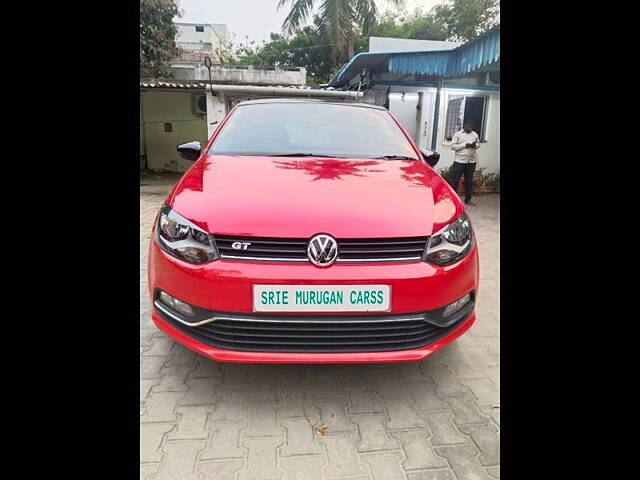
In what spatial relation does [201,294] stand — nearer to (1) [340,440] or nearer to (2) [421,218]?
(1) [340,440]

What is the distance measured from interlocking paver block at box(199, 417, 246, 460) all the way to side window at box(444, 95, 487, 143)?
8.39m

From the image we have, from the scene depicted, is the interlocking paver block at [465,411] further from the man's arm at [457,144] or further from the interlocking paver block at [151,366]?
the man's arm at [457,144]

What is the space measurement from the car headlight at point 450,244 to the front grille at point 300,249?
9 cm

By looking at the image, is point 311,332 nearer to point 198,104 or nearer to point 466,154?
point 466,154

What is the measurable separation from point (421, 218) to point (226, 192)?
0.92 metres

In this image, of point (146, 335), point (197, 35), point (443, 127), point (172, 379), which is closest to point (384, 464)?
point (172, 379)

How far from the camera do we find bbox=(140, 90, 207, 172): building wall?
11766 mm

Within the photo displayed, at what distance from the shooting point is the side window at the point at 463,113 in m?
8.81

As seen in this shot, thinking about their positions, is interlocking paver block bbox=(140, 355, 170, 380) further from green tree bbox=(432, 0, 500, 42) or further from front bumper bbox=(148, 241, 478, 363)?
green tree bbox=(432, 0, 500, 42)

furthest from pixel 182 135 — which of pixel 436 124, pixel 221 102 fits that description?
pixel 436 124

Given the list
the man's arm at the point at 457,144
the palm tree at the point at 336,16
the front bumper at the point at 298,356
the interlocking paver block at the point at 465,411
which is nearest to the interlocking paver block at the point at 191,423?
the front bumper at the point at 298,356

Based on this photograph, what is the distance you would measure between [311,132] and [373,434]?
74.5 inches

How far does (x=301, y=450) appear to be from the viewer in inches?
66.7

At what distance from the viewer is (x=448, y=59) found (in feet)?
21.9
